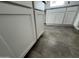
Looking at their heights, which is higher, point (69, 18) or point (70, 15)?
point (70, 15)

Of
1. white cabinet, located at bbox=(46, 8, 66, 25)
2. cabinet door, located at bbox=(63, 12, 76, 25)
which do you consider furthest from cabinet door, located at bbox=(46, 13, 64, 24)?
cabinet door, located at bbox=(63, 12, 76, 25)

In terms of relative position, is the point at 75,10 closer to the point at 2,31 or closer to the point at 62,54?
the point at 62,54

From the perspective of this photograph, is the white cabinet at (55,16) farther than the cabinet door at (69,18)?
Yes

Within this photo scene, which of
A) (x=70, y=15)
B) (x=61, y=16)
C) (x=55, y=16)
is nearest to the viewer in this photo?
(x=70, y=15)

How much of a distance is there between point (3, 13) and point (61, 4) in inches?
99.5

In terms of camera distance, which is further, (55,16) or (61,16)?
(55,16)

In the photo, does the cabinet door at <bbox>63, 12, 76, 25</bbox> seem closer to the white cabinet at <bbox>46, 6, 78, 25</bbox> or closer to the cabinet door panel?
the white cabinet at <bbox>46, 6, 78, 25</bbox>

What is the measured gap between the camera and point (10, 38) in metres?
0.48

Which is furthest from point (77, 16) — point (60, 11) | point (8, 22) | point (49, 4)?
point (8, 22)

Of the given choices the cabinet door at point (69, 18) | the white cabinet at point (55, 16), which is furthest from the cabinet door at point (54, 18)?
the cabinet door at point (69, 18)

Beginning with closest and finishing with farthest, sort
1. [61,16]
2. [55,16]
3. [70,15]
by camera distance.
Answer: [70,15], [61,16], [55,16]

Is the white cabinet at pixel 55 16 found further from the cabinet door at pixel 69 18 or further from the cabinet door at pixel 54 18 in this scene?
the cabinet door at pixel 69 18

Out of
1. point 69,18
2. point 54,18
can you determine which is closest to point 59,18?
point 54,18

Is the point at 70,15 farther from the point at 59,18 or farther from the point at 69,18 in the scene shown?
the point at 59,18
